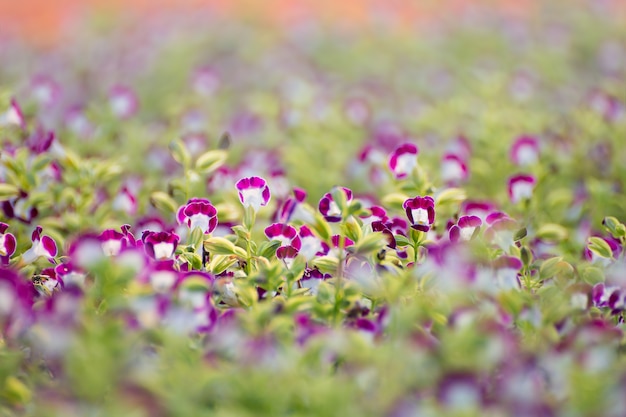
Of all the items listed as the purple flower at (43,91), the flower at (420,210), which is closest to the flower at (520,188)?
the flower at (420,210)

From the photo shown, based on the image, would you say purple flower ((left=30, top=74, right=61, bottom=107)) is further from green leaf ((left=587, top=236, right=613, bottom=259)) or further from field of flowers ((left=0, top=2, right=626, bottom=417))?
green leaf ((left=587, top=236, right=613, bottom=259))

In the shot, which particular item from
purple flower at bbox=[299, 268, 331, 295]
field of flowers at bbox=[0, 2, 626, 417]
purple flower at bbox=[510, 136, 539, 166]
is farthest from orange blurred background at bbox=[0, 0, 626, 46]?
purple flower at bbox=[299, 268, 331, 295]

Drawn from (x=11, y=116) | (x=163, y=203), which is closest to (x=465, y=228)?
(x=163, y=203)

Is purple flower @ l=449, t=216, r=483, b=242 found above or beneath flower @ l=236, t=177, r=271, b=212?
beneath

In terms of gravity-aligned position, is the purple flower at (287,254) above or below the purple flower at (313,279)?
above

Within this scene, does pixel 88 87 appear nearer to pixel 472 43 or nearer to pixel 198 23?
pixel 198 23

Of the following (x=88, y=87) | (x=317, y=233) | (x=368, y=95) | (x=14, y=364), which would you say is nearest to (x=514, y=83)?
(x=368, y=95)

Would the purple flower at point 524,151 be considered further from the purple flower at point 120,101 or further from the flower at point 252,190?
the purple flower at point 120,101
